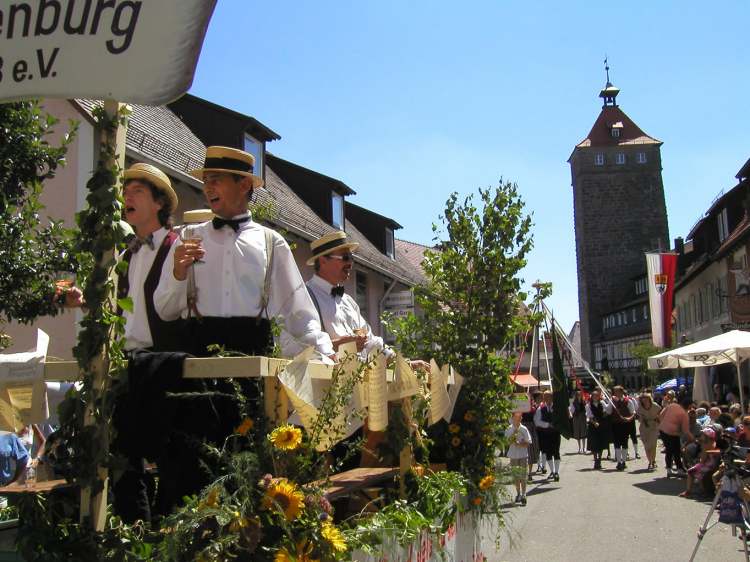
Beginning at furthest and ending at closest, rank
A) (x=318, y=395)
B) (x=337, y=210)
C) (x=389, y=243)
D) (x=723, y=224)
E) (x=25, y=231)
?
(x=723, y=224) → (x=389, y=243) → (x=337, y=210) → (x=25, y=231) → (x=318, y=395)

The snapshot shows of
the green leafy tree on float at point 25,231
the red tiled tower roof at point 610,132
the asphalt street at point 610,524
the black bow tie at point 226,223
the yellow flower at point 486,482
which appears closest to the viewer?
the black bow tie at point 226,223

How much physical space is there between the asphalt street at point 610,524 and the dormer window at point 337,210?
32.3 feet

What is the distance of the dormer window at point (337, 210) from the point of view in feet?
76.9

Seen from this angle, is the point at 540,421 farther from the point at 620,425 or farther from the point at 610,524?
the point at 610,524

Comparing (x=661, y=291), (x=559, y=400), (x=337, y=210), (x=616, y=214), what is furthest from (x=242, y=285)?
(x=616, y=214)

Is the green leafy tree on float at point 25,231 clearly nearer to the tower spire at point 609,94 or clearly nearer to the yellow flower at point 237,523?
the yellow flower at point 237,523

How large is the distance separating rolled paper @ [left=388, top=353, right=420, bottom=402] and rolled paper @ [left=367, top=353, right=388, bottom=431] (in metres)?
0.33

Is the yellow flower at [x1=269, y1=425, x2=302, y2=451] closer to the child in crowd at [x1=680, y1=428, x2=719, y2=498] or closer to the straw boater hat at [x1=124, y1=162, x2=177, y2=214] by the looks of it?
the straw boater hat at [x1=124, y1=162, x2=177, y2=214]

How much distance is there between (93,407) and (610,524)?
9701 mm

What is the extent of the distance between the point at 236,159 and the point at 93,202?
153 centimetres

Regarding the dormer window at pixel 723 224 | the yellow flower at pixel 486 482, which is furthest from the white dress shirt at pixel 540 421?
the dormer window at pixel 723 224

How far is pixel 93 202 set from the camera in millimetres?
2018

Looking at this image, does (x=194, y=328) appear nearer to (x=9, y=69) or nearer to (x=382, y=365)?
(x=382, y=365)

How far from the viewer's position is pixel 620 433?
59.6 feet
